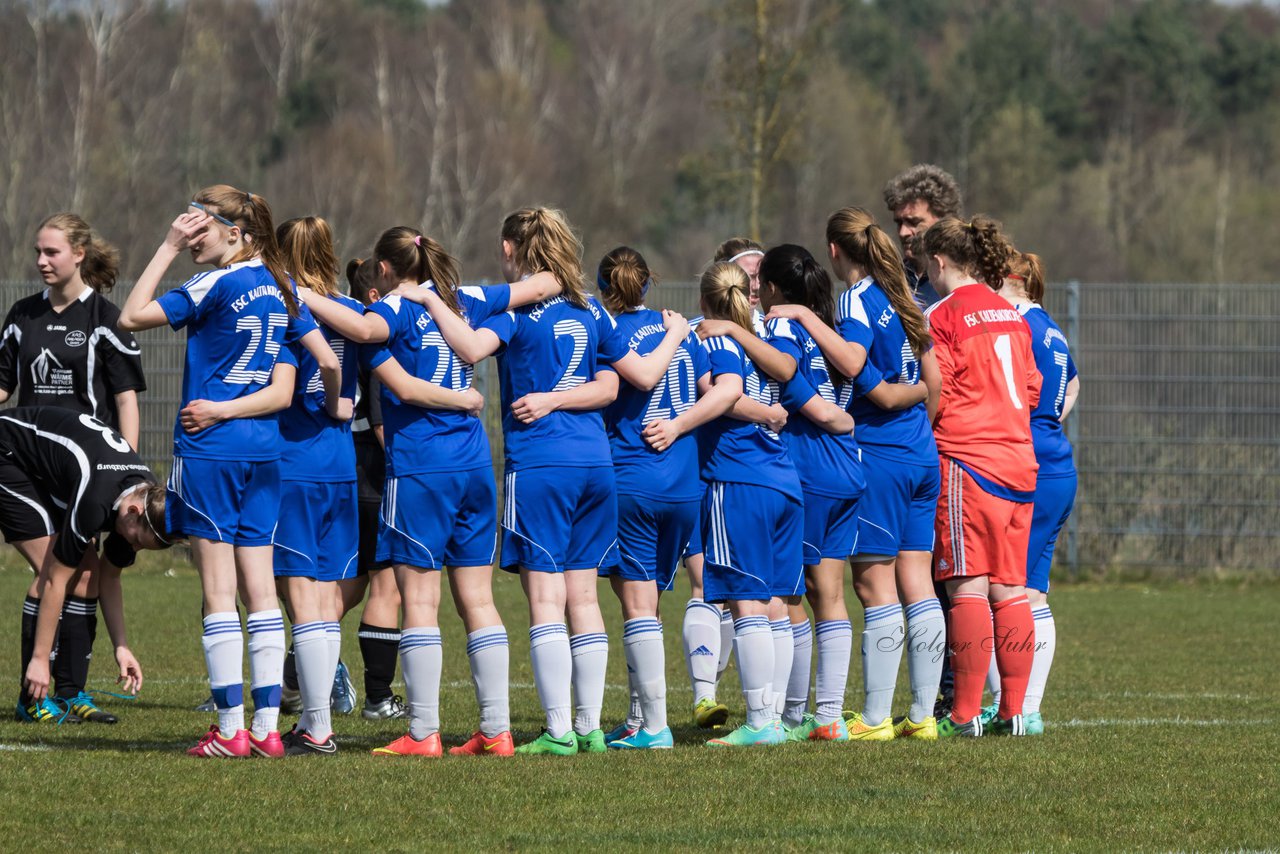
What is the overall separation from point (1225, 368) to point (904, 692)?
8.50 m

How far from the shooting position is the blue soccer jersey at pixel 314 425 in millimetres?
6855

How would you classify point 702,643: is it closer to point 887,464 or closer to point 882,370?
point 887,464

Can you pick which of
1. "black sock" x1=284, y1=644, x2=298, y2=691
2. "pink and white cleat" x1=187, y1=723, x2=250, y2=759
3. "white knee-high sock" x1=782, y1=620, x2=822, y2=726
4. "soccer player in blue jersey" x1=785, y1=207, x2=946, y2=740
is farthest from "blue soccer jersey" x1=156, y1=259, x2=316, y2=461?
"white knee-high sock" x1=782, y1=620, x2=822, y2=726

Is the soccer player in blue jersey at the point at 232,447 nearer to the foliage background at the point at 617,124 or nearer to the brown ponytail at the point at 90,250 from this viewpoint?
the brown ponytail at the point at 90,250

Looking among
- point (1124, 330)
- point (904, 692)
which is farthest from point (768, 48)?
point (904, 692)

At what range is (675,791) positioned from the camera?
603 centimetres

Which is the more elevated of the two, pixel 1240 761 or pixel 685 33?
pixel 685 33

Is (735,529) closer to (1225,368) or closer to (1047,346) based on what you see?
(1047,346)

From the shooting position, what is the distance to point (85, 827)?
5.39 metres

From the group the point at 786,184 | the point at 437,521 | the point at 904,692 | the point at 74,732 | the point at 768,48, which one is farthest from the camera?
the point at 786,184

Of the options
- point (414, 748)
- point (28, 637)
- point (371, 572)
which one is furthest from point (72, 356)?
point (414, 748)

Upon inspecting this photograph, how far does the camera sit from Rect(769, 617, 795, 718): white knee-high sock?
24.0 ft

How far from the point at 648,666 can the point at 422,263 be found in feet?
6.04

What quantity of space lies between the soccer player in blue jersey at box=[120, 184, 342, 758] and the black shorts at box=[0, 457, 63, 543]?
6.67 feet
